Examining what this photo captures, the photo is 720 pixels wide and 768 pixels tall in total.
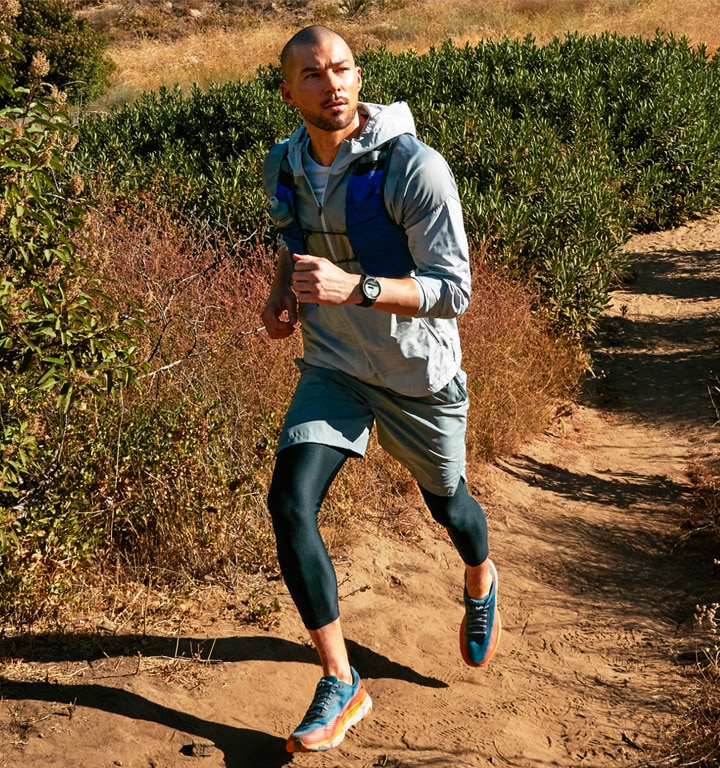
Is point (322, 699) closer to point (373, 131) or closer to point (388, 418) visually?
point (388, 418)

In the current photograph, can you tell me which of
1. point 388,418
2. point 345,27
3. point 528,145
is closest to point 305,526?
point 388,418

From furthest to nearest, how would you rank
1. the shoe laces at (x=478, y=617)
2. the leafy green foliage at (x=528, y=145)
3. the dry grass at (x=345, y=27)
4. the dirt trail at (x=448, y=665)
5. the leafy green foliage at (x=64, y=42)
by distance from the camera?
the dry grass at (x=345, y=27)
the leafy green foliage at (x=64, y=42)
the leafy green foliage at (x=528, y=145)
the shoe laces at (x=478, y=617)
the dirt trail at (x=448, y=665)

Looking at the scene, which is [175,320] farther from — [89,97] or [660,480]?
[89,97]

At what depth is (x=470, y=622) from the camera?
145 inches

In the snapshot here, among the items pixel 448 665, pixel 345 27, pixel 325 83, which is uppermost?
pixel 345 27

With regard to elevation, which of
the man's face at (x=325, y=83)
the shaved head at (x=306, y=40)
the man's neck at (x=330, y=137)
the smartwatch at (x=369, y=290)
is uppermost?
the shaved head at (x=306, y=40)

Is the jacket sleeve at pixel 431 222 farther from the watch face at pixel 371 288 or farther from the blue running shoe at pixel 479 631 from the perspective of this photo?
the blue running shoe at pixel 479 631

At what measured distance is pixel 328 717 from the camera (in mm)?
3016

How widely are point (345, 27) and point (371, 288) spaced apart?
32013 mm

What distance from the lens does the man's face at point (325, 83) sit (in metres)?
2.88

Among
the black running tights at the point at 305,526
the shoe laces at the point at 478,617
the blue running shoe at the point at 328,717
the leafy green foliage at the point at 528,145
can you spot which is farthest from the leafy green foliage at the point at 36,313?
the leafy green foliage at the point at 528,145

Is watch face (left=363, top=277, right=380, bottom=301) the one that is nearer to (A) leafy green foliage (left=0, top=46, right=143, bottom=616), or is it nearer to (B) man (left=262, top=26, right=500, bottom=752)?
(B) man (left=262, top=26, right=500, bottom=752)

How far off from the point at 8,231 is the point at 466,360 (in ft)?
10.1

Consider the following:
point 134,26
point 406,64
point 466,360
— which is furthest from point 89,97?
point 466,360
